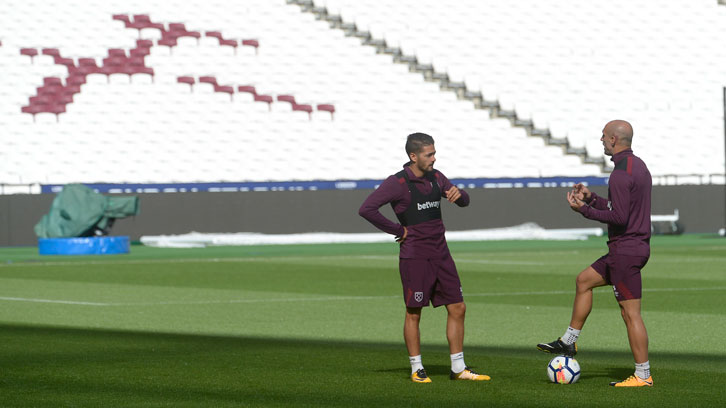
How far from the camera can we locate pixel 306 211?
38.5 m

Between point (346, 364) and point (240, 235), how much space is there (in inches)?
1022

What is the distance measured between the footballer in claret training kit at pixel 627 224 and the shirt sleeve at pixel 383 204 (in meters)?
1.32

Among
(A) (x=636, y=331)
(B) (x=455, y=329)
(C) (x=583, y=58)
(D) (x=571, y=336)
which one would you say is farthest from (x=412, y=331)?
(C) (x=583, y=58)

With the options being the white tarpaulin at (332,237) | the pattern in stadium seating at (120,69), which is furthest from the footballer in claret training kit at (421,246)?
the pattern in stadium seating at (120,69)

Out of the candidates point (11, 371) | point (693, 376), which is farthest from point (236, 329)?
point (693, 376)

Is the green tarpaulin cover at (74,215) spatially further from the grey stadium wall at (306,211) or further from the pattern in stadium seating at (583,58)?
the pattern in stadium seating at (583,58)

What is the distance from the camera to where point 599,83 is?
46.2m

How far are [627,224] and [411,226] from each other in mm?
1649

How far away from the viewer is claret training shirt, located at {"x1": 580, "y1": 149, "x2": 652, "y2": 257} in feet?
31.3

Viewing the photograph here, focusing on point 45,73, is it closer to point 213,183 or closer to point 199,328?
point 213,183

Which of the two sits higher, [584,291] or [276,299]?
[584,291]

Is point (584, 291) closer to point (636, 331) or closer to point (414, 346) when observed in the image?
point (636, 331)

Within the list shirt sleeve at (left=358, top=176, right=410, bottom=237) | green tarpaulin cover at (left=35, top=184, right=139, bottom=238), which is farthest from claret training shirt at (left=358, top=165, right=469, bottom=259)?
green tarpaulin cover at (left=35, top=184, right=139, bottom=238)

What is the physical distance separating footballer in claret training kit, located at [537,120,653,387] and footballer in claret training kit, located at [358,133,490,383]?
108 centimetres
